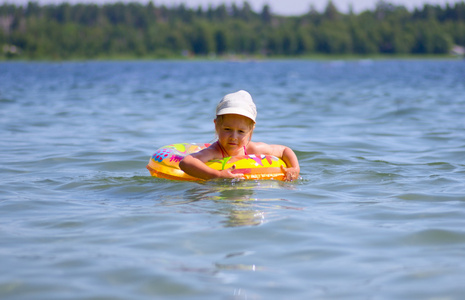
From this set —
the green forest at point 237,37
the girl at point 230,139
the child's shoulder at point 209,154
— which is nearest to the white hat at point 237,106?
the girl at point 230,139

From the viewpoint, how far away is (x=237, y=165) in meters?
5.34

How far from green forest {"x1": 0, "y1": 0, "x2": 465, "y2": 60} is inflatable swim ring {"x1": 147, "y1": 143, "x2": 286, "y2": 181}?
10029cm

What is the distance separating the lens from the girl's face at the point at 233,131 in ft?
17.5

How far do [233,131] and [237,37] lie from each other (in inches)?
5321

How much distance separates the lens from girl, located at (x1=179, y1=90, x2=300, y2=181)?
17.2 feet

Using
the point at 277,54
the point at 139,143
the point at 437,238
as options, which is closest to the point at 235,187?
the point at 437,238

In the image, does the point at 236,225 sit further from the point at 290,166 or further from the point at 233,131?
the point at 290,166

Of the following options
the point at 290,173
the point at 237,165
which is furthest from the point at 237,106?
the point at 290,173

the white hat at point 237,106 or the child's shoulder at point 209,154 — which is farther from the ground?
the white hat at point 237,106

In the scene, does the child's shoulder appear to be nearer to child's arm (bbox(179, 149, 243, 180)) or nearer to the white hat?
child's arm (bbox(179, 149, 243, 180))

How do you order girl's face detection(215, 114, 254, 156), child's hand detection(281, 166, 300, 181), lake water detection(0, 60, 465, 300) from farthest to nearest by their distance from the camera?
child's hand detection(281, 166, 300, 181)
girl's face detection(215, 114, 254, 156)
lake water detection(0, 60, 465, 300)

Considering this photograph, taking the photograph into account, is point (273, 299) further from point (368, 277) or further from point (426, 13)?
point (426, 13)

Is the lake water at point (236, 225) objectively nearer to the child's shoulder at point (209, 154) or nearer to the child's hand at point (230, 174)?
the child's hand at point (230, 174)

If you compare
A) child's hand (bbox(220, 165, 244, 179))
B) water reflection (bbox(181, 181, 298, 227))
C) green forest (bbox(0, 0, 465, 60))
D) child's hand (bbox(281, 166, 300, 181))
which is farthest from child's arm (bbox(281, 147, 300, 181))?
green forest (bbox(0, 0, 465, 60))
